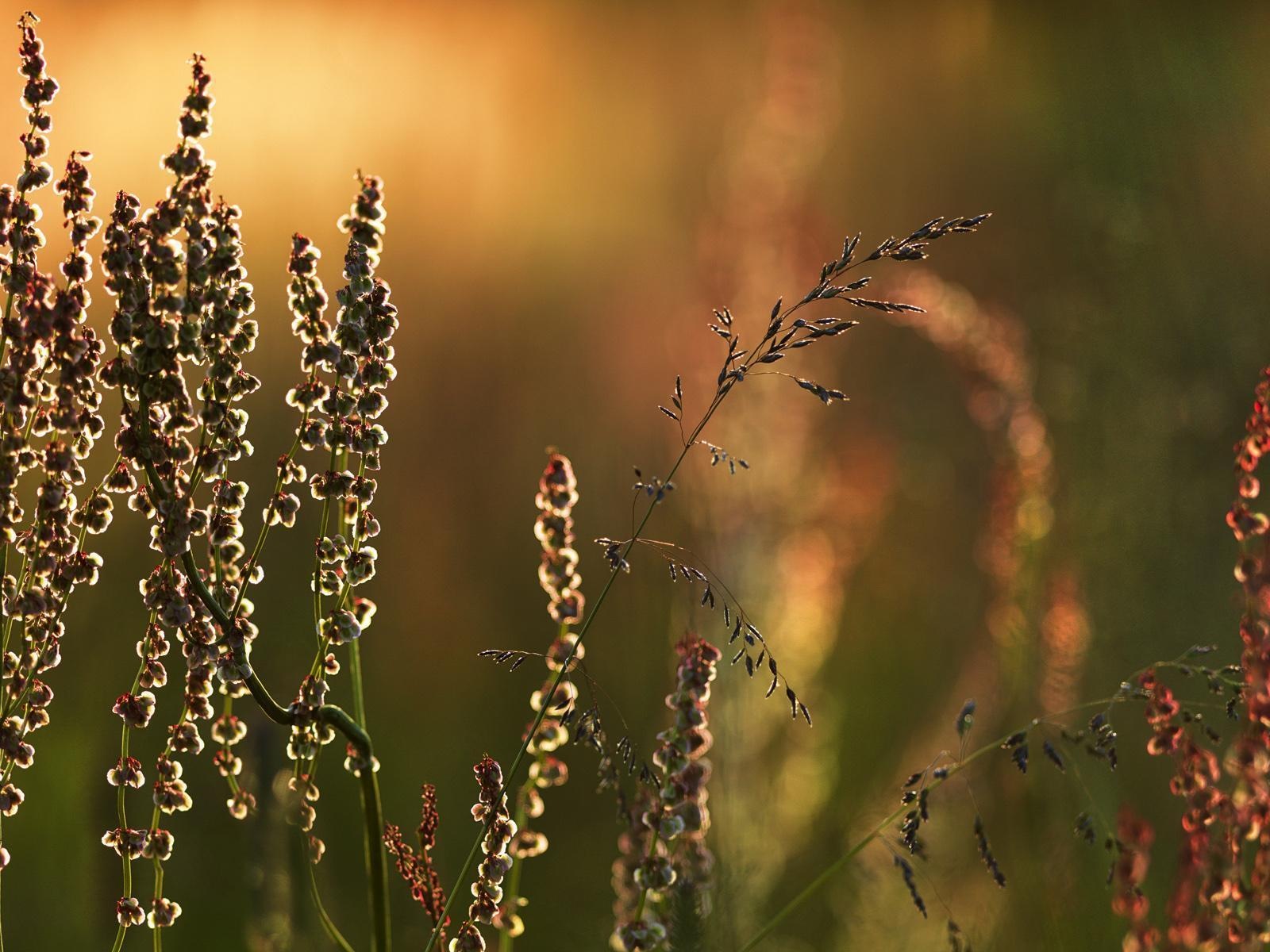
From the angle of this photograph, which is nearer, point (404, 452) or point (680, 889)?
point (680, 889)

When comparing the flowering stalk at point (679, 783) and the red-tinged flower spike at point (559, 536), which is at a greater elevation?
the red-tinged flower spike at point (559, 536)

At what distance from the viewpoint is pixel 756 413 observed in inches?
141

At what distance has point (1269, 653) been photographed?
3.87 feet

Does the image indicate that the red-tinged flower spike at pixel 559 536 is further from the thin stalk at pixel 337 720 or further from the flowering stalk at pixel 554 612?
the thin stalk at pixel 337 720

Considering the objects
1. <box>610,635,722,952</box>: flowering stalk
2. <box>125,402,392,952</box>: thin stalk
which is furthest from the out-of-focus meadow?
<box>610,635,722,952</box>: flowering stalk

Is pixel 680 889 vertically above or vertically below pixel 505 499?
below

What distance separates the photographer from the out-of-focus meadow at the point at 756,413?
113 inches

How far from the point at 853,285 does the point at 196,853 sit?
210 centimetres

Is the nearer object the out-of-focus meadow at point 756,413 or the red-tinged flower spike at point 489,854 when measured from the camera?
the red-tinged flower spike at point 489,854

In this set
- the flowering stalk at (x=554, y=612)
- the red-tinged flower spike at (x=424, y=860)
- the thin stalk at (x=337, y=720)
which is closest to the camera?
the thin stalk at (x=337, y=720)

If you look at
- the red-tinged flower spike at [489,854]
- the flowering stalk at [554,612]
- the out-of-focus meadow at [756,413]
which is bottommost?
the red-tinged flower spike at [489,854]

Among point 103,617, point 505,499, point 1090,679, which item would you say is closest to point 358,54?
point 505,499

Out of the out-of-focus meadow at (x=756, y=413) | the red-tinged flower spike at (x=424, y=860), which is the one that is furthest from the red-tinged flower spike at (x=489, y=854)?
the out-of-focus meadow at (x=756, y=413)

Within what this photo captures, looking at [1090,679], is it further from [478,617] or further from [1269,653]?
[1269,653]
